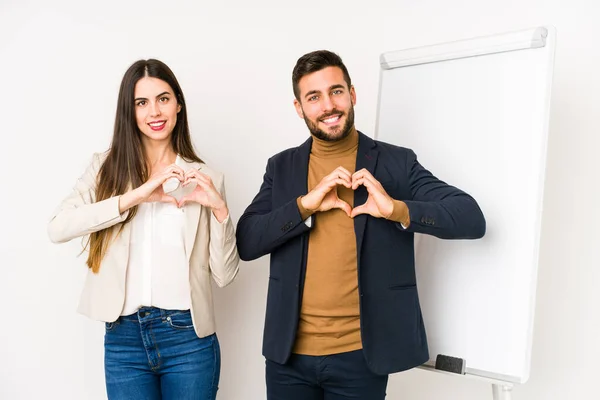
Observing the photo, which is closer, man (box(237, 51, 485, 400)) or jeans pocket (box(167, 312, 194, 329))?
man (box(237, 51, 485, 400))

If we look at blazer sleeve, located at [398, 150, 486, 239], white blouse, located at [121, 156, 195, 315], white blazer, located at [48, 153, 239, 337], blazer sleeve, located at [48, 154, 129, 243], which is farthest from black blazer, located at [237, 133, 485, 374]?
blazer sleeve, located at [48, 154, 129, 243]

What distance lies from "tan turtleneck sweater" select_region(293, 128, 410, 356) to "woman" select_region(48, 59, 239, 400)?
0.32 m

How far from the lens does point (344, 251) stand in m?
2.09

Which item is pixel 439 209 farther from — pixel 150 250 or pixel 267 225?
pixel 150 250

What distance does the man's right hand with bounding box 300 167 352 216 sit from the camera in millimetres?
2004

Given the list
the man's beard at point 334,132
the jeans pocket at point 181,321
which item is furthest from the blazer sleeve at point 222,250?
the man's beard at point 334,132

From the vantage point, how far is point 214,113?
3.27 metres

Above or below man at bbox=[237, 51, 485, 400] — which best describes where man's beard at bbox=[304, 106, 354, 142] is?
above

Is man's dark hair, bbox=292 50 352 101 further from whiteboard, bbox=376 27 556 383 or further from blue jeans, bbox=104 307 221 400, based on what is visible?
blue jeans, bbox=104 307 221 400

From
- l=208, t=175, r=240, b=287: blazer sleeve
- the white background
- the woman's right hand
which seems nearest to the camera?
the woman's right hand

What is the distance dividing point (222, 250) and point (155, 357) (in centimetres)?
40

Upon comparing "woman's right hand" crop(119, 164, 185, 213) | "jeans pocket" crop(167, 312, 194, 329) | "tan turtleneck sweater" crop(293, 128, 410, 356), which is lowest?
"jeans pocket" crop(167, 312, 194, 329)

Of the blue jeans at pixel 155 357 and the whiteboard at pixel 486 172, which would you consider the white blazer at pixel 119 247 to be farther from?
the whiteboard at pixel 486 172

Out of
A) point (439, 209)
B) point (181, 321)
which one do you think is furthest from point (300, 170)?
point (181, 321)
